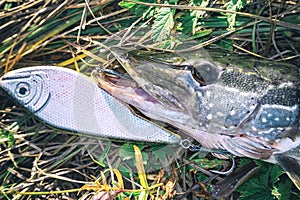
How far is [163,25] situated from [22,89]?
0.58 metres

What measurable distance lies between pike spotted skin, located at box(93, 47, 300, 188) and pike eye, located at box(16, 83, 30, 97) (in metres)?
0.43

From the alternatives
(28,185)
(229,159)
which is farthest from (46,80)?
(229,159)

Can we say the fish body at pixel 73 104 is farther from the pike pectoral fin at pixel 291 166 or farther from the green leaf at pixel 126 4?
the pike pectoral fin at pixel 291 166

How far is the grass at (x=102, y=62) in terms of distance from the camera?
190cm

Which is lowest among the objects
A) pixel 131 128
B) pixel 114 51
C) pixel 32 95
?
pixel 131 128

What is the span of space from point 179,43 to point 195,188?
0.56 m

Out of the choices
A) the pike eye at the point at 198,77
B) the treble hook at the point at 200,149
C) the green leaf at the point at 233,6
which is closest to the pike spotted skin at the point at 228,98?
the pike eye at the point at 198,77

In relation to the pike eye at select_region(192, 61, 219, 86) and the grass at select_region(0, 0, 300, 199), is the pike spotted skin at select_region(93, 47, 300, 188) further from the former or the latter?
the grass at select_region(0, 0, 300, 199)

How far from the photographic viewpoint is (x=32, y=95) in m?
1.91

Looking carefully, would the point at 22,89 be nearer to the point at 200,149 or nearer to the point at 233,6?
the point at 200,149

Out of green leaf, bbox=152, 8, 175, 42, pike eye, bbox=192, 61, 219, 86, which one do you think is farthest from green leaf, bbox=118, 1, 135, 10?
pike eye, bbox=192, 61, 219, 86

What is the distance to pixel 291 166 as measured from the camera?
1712 mm

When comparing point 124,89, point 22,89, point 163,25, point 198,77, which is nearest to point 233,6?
point 163,25

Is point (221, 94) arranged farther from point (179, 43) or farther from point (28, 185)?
point (28, 185)
